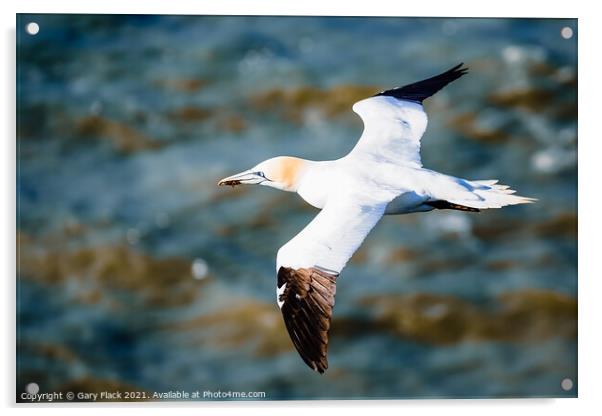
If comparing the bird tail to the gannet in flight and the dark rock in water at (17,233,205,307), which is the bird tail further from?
the dark rock in water at (17,233,205,307)

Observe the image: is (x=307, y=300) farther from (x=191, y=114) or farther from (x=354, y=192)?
(x=191, y=114)

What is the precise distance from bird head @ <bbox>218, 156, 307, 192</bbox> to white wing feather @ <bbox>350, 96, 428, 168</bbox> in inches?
9.0

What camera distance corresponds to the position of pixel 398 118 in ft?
13.3

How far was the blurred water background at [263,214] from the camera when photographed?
3.95 metres

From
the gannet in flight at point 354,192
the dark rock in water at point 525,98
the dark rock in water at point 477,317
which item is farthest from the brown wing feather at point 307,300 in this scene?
the dark rock in water at point 525,98

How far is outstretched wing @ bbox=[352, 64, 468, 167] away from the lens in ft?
13.1

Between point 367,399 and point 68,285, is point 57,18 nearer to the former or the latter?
point 68,285

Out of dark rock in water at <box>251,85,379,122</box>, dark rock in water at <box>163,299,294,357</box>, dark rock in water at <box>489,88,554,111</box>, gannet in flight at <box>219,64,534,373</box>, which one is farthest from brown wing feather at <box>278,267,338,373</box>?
dark rock in water at <box>489,88,554,111</box>

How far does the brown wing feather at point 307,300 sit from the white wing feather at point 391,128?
2.37 ft

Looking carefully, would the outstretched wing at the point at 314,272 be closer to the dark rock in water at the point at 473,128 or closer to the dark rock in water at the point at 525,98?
the dark rock in water at the point at 473,128

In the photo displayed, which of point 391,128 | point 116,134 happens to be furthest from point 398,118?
point 116,134

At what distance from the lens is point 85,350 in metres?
3.95
